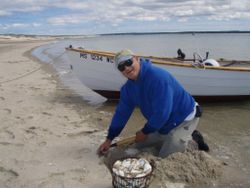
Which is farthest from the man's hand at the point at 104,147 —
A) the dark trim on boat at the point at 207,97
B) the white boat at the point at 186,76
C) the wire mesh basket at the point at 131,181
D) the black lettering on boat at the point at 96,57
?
the dark trim on boat at the point at 207,97

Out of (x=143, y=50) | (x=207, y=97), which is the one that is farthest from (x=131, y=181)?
(x=143, y=50)

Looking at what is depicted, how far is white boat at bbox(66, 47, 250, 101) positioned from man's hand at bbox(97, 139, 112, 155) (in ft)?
11.5

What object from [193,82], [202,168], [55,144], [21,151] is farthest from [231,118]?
[21,151]

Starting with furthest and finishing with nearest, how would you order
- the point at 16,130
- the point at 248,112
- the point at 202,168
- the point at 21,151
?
the point at 248,112 < the point at 16,130 < the point at 21,151 < the point at 202,168

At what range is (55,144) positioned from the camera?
525 cm

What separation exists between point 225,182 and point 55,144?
2.50m

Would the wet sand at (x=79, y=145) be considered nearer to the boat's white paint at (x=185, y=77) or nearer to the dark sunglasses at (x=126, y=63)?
the boat's white paint at (x=185, y=77)

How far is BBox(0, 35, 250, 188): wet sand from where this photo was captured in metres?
4.12

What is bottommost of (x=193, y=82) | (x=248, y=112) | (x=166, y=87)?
(x=248, y=112)

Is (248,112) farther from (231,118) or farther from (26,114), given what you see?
(26,114)

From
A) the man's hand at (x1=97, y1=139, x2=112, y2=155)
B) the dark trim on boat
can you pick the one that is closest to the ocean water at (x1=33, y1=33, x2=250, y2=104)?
the dark trim on boat

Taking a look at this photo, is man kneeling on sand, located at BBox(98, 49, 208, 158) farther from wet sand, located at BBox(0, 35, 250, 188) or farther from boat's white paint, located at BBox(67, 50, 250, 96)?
boat's white paint, located at BBox(67, 50, 250, 96)

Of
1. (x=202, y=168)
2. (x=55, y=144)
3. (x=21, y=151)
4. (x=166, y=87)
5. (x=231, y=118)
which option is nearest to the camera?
(x=166, y=87)

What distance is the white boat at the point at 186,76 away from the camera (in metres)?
8.03
